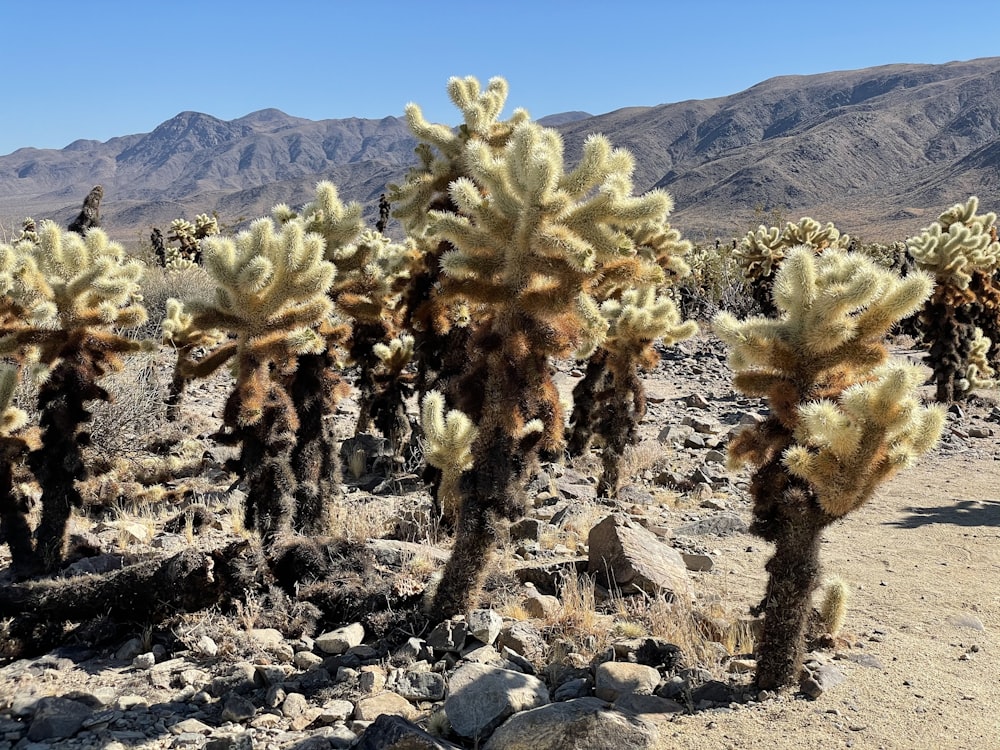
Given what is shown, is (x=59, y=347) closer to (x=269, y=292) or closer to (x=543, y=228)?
(x=269, y=292)

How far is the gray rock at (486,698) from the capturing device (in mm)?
3727

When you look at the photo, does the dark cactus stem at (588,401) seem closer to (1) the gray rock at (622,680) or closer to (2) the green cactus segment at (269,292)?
(2) the green cactus segment at (269,292)

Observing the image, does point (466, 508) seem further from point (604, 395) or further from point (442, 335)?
point (604, 395)

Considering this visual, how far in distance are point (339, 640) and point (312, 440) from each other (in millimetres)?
1841

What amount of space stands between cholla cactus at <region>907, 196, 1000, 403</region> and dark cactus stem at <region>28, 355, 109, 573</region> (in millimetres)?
11977

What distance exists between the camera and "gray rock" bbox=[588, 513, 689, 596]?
5.39 meters

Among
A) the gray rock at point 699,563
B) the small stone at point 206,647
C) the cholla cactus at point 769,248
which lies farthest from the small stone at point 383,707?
the cholla cactus at point 769,248

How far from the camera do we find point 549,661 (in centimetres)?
442

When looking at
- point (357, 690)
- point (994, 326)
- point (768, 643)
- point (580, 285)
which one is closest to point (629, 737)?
point (768, 643)

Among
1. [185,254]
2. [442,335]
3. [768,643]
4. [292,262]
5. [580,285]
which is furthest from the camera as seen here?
[185,254]

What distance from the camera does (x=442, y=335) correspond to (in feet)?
23.8

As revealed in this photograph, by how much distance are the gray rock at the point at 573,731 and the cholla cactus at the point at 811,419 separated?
0.90 meters

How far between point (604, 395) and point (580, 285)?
14.6ft

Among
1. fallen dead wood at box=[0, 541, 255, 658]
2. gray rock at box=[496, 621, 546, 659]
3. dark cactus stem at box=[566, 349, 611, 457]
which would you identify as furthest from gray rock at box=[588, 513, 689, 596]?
dark cactus stem at box=[566, 349, 611, 457]
